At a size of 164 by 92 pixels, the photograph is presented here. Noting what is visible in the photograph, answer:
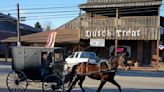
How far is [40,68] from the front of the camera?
14141 millimetres

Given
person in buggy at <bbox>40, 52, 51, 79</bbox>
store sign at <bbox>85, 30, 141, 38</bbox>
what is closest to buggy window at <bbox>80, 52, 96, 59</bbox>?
store sign at <bbox>85, 30, 141, 38</bbox>

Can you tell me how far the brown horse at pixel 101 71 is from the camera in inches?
520

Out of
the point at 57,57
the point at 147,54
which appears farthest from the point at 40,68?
the point at 147,54

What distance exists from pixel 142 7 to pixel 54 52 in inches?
1075

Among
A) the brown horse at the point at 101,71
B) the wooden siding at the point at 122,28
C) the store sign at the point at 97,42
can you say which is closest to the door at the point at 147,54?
the wooden siding at the point at 122,28

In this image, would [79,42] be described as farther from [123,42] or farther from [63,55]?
[63,55]

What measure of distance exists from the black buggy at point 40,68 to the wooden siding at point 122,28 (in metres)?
24.2

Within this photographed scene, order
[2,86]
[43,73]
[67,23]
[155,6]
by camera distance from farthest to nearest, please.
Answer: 1. [67,23]
2. [155,6]
3. [2,86]
4. [43,73]

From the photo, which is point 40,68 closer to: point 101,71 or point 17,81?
point 17,81

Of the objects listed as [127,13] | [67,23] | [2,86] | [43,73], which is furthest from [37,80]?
[67,23]

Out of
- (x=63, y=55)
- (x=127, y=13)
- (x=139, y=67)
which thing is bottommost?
(x=139, y=67)

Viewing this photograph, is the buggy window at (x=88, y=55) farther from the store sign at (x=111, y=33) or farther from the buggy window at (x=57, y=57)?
the buggy window at (x=57, y=57)

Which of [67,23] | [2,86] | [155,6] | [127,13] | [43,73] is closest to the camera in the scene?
[43,73]

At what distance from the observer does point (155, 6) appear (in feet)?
128
